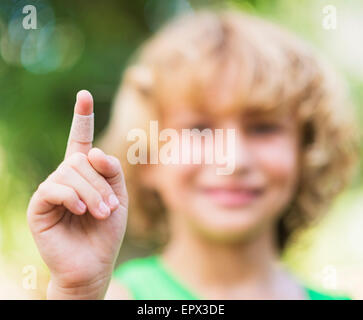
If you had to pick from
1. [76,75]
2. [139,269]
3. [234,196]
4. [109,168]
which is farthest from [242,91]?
[76,75]

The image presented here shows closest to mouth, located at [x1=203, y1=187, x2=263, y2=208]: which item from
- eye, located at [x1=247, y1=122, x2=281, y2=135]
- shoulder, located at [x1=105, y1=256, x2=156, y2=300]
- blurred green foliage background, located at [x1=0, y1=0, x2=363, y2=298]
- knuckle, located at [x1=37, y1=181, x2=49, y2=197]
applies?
eye, located at [x1=247, y1=122, x2=281, y2=135]

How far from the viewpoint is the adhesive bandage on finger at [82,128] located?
0.57 m

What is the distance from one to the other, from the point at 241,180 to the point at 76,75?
2.47 ft

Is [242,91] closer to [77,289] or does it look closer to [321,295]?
[321,295]

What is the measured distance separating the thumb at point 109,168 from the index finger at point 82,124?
0.03 metres

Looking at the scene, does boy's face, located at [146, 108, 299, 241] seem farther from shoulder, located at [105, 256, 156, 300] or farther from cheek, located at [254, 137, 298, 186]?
shoulder, located at [105, 256, 156, 300]

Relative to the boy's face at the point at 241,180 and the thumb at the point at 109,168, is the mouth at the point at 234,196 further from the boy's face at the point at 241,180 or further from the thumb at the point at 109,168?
the thumb at the point at 109,168

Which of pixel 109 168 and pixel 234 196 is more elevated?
pixel 234 196

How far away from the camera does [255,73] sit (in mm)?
1084

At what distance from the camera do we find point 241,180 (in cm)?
105

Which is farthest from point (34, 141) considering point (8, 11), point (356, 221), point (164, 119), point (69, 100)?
point (356, 221)

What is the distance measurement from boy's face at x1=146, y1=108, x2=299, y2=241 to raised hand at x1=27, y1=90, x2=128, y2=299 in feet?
1.46

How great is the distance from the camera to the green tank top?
1.05 m

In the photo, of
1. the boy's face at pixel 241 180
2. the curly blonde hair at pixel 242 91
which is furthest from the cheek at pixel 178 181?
the curly blonde hair at pixel 242 91
